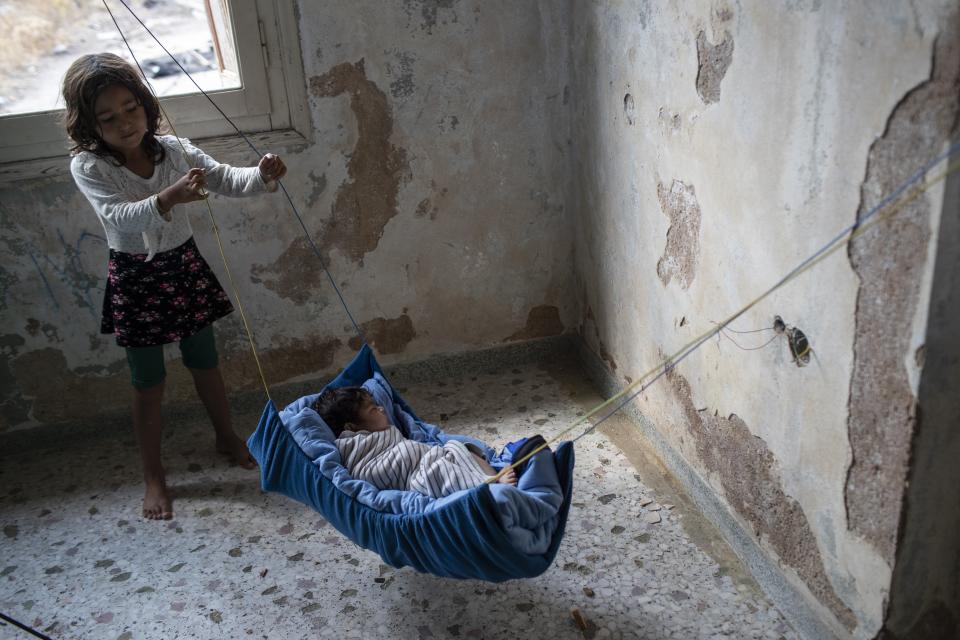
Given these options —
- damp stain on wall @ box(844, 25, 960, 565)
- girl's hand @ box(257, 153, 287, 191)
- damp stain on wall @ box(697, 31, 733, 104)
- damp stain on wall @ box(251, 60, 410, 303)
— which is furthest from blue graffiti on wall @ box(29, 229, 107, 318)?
damp stain on wall @ box(844, 25, 960, 565)

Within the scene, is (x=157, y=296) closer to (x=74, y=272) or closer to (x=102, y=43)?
(x=74, y=272)

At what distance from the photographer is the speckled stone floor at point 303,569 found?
1.88 m

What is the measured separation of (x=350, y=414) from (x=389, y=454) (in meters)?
0.21

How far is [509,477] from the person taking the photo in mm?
1811

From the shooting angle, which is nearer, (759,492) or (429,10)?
(759,492)

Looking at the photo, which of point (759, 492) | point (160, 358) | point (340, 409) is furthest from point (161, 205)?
point (759, 492)

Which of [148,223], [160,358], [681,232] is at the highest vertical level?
[148,223]

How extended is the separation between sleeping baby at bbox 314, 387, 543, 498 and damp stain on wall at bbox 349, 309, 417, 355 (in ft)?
2.23

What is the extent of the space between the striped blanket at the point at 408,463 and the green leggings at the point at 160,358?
2.00ft

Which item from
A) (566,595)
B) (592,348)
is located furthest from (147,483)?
(592,348)

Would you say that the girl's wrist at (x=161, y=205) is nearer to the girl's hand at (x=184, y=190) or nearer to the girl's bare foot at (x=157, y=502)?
the girl's hand at (x=184, y=190)

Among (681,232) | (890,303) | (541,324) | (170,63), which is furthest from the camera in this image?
(541,324)

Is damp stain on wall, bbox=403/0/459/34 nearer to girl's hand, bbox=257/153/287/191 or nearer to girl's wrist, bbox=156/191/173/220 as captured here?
girl's hand, bbox=257/153/287/191

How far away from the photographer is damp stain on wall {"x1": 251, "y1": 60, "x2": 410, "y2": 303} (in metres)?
2.55
